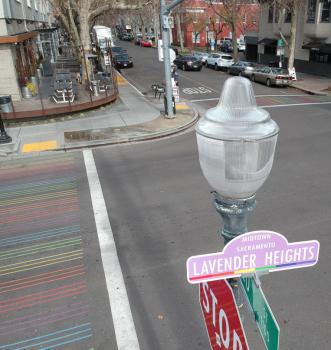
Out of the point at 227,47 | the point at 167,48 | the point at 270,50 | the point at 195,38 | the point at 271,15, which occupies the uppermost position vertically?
the point at 271,15

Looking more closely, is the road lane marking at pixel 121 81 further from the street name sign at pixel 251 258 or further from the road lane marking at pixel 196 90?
the street name sign at pixel 251 258

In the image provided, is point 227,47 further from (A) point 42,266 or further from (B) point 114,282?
(B) point 114,282

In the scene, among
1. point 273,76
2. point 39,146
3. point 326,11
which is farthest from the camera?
point 326,11

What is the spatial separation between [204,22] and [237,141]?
61527 mm

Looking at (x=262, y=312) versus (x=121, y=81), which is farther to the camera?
(x=121, y=81)

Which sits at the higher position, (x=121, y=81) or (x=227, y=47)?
(x=121, y=81)

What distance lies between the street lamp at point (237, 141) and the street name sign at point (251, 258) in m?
0.31

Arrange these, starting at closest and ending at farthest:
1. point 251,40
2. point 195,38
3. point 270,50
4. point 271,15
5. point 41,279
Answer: point 41,279
point 271,15
point 270,50
point 251,40
point 195,38

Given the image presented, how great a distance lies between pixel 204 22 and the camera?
58125 millimetres

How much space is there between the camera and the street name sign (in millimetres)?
1810

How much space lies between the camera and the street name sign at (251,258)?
1810 millimetres

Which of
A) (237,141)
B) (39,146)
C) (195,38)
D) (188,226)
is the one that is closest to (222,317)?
(237,141)

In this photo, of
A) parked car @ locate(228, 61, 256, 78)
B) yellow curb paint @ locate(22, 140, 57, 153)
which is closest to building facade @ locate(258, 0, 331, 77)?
parked car @ locate(228, 61, 256, 78)

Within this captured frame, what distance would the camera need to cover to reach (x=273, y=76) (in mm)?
25609
